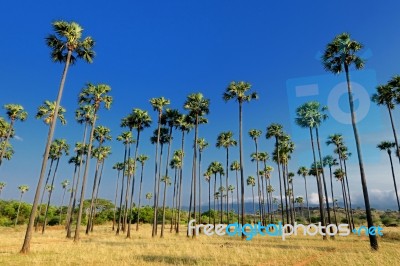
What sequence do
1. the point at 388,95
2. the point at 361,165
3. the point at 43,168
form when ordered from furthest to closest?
the point at 388,95, the point at 361,165, the point at 43,168

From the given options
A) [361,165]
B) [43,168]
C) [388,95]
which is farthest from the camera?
[388,95]

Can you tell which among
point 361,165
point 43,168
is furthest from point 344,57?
point 43,168

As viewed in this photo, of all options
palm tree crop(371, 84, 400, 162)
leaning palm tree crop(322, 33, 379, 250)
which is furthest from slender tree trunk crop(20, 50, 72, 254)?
palm tree crop(371, 84, 400, 162)

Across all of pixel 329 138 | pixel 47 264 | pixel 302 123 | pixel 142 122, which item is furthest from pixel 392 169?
pixel 47 264

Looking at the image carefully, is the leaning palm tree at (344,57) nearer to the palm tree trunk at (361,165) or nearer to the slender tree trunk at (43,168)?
the palm tree trunk at (361,165)

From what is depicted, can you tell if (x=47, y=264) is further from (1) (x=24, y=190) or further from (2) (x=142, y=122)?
(1) (x=24, y=190)

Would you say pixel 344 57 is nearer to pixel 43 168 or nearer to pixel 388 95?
pixel 388 95

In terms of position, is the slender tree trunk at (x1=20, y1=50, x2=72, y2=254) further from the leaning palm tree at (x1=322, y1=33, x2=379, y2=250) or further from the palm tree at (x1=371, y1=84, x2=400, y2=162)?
the palm tree at (x1=371, y1=84, x2=400, y2=162)

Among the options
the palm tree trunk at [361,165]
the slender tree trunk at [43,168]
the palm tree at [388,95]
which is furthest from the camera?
the palm tree at [388,95]

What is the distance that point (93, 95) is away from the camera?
3456cm

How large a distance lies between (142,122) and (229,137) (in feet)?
59.9

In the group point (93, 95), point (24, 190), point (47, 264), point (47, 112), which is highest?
point (93, 95)

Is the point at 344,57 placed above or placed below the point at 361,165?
above

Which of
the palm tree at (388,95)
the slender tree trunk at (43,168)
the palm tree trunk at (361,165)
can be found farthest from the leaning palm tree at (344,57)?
the slender tree trunk at (43,168)
